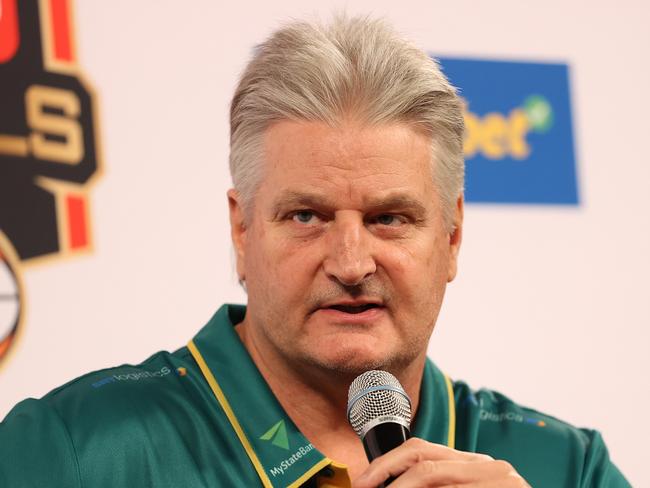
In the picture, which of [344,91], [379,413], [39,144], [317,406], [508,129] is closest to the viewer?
[379,413]

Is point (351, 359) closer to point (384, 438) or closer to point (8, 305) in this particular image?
point (384, 438)

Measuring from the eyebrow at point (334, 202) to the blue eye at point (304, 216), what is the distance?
0.02 metres

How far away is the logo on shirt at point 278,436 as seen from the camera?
6.47 feet

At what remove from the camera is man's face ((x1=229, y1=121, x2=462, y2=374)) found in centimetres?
186

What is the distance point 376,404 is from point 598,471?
777mm

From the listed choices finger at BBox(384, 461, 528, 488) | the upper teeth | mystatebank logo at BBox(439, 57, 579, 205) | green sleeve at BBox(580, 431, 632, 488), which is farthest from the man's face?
mystatebank logo at BBox(439, 57, 579, 205)

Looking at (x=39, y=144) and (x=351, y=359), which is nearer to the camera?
(x=351, y=359)

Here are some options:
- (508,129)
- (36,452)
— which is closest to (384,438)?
(36,452)

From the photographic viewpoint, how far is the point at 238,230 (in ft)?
6.90

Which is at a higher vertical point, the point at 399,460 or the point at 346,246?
the point at 346,246

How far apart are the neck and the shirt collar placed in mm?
37

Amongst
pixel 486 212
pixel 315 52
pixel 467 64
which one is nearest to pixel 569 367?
pixel 486 212

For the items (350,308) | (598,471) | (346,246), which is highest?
(346,246)

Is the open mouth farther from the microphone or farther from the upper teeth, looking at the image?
the microphone
